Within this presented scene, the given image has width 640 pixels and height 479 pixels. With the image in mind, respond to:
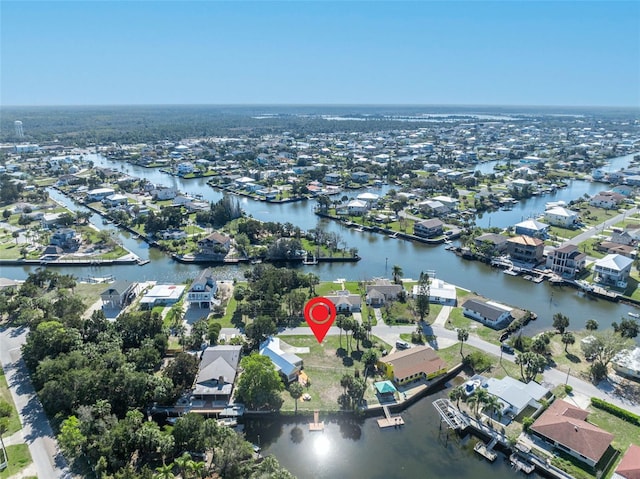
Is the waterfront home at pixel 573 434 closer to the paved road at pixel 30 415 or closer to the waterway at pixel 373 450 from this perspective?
the waterway at pixel 373 450

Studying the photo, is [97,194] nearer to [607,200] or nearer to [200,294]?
[200,294]

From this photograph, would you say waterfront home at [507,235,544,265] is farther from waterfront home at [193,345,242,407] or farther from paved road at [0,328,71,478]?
paved road at [0,328,71,478]

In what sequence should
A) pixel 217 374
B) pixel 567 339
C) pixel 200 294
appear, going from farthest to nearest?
1. pixel 200 294
2. pixel 567 339
3. pixel 217 374

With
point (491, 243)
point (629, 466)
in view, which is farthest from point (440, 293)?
point (629, 466)

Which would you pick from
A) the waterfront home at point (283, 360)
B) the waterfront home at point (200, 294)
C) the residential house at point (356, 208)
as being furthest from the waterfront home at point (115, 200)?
the waterfront home at point (283, 360)

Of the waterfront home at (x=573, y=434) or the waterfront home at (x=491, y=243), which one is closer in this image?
the waterfront home at (x=573, y=434)

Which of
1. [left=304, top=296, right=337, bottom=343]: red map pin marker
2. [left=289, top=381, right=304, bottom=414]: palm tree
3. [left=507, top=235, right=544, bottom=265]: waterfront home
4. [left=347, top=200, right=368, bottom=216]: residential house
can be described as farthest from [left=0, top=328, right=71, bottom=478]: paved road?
[left=347, top=200, right=368, bottom=216]: residential house

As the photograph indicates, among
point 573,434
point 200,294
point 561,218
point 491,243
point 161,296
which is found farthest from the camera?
point 561,218
